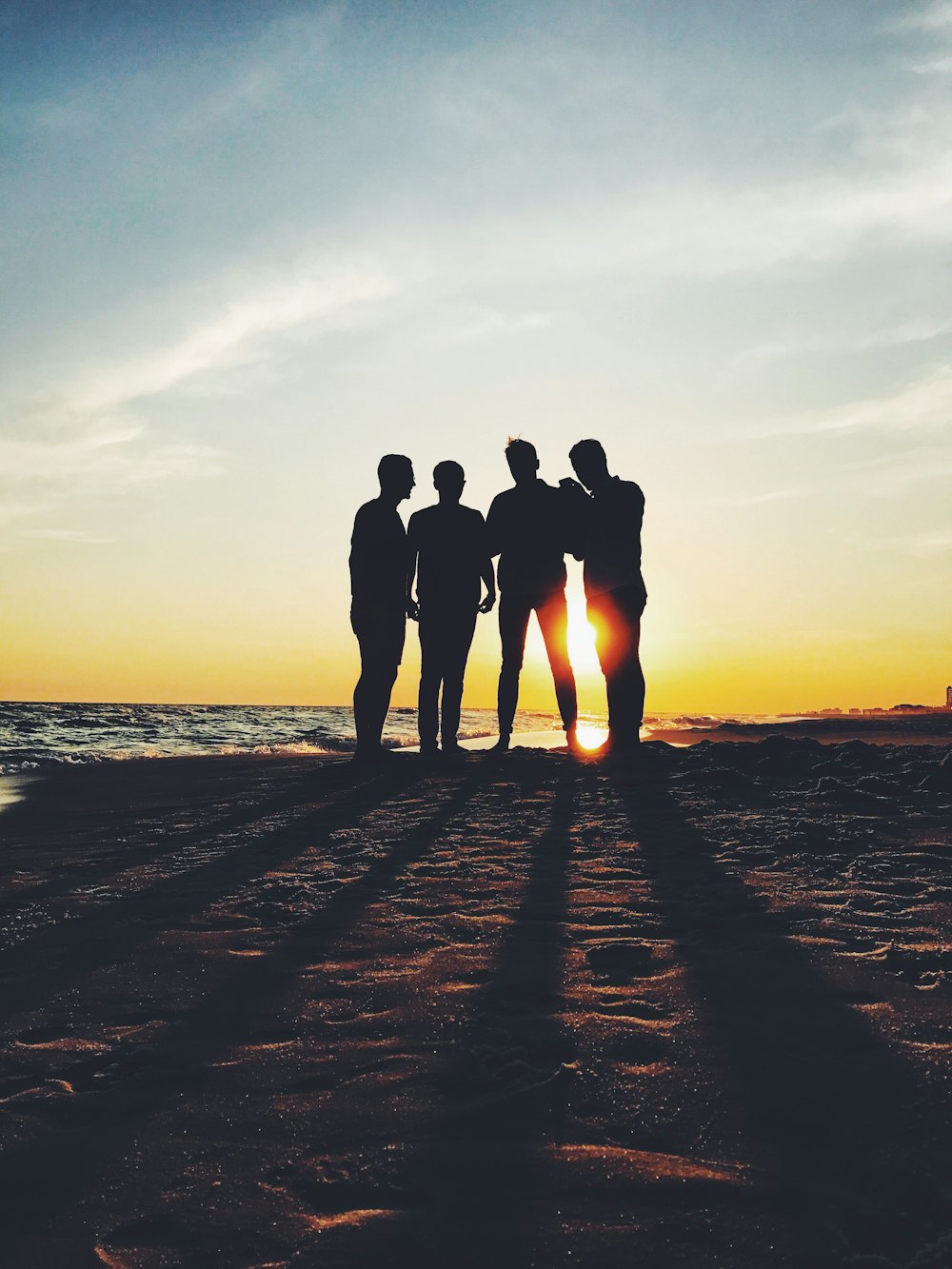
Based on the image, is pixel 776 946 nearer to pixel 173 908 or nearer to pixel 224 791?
pixel 173 908

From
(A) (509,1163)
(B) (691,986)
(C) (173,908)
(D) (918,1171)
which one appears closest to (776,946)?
(B) (691,986)

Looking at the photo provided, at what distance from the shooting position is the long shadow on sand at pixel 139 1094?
1.38 m

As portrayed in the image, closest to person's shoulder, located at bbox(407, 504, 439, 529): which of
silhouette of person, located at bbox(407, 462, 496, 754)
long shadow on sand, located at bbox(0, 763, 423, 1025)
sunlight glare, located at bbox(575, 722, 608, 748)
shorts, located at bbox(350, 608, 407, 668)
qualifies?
silhouette of person, located at bbox(407, 462, 496, 754)

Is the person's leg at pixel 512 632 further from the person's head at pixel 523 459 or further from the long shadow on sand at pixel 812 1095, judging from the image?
the long shadow on sand at pixel 812 1095

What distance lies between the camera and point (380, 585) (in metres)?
7.30

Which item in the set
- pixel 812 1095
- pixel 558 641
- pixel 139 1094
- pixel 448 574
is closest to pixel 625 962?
pixel 812 1095

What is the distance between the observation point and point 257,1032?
2.01 meters

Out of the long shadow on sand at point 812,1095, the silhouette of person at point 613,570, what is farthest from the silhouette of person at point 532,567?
the long shadow on sand at point 812,1095

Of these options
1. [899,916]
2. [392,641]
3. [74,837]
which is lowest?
[74,837]

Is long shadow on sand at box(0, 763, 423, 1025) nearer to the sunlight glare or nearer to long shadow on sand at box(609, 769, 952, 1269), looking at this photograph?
long shadow on sand at box(609, 769, 952, 1269)

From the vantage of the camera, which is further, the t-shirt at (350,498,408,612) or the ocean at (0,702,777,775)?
the ocean at (0,702,777,775)

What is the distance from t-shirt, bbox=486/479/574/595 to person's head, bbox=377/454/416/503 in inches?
35.3

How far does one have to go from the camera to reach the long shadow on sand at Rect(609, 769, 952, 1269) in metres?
1.23

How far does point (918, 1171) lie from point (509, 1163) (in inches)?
24.8
